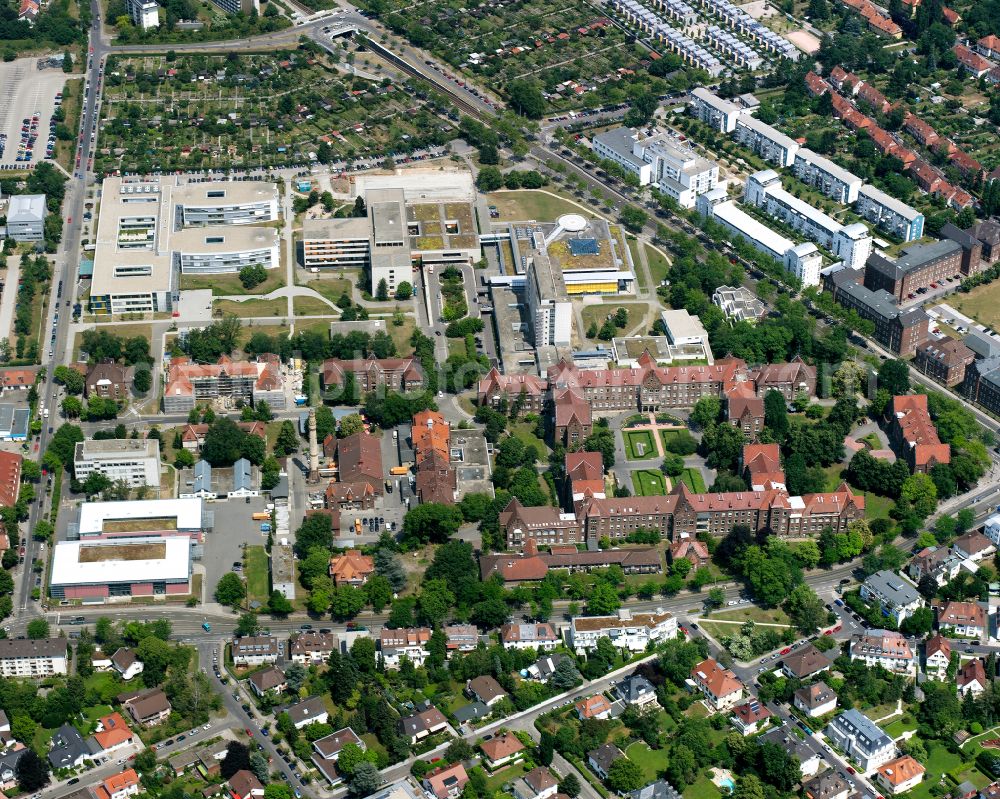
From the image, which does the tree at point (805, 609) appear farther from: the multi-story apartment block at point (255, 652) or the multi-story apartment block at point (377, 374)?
the multi-story apartment block at point (377, 374)

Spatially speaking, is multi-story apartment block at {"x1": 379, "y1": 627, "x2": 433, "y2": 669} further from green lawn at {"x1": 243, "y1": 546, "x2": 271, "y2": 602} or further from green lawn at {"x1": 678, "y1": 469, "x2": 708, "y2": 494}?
green lawn at {"x1": 678, "y1": 469, "x2": 708, "y2": 494}

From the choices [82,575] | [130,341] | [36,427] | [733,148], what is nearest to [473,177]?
[733,148]

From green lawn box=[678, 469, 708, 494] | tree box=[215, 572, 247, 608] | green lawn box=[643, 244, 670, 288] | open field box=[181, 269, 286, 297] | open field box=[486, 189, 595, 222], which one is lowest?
green lawn box=[643, 244, 670, 288]

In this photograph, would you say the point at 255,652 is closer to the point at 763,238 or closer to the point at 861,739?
the point at 861,739

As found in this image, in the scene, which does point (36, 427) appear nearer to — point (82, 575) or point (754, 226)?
point (82, 575)

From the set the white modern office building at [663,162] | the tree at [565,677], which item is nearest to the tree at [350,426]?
the tree at [565,677]

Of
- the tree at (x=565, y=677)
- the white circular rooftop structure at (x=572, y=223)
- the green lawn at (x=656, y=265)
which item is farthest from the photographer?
the white circular rooftop structure at (x=572, y=223)

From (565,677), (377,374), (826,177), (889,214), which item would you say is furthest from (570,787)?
(826,177)

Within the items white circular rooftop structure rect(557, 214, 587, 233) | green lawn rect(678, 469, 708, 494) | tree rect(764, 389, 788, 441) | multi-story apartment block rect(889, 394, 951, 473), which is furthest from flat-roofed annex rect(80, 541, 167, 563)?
multi-story apartment block rect(889, 394, 951, 473)
